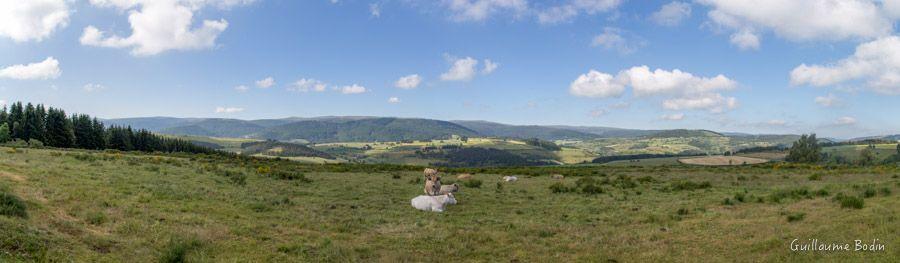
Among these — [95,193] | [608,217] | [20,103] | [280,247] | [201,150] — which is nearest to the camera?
[280,247]

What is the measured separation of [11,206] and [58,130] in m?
85.8

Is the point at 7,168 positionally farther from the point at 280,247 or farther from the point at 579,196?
the point at 579,196

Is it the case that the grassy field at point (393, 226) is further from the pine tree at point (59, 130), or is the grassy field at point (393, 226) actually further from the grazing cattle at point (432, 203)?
the pine tree at point (59, 130)

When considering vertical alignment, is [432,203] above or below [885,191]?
below

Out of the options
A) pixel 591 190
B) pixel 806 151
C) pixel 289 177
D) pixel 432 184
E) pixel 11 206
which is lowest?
pixel 289 177

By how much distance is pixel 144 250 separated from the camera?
10.7 metres

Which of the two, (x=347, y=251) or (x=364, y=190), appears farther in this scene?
(x=364, y=190)

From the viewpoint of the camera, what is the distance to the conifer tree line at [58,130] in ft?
236

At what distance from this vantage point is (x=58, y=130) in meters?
75.8

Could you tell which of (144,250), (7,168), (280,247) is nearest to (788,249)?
(280,247)

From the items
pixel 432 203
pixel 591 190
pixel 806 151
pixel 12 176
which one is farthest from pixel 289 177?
pixel 806 151

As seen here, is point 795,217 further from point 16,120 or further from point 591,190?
point 16,120

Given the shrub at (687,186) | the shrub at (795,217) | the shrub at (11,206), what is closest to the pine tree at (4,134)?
the shrub at (11,206)

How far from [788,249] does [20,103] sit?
111 m
